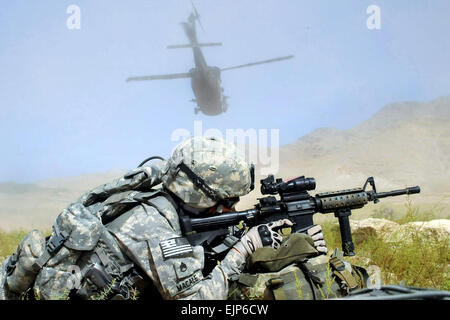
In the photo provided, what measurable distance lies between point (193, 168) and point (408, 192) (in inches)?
102

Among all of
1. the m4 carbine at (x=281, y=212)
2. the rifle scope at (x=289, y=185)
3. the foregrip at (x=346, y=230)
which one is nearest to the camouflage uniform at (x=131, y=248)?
the m4 carbine at (x=281, y=212)

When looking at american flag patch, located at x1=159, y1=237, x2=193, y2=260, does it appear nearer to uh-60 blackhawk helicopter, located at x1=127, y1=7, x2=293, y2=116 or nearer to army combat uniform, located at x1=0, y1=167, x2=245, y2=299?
army combat uniform, located at x1=0, y1=167, x2=245, y2=299

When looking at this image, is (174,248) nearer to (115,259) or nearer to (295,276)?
(115,259)

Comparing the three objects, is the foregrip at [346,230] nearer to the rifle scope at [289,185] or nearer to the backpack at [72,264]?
the rifle scope at [289,185]

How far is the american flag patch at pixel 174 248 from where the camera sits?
2963 millimetres

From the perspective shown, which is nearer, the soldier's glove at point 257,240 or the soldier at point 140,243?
the soldier at point 140,243

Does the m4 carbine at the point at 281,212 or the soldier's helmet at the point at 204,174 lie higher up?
the soldier's helmet at the point at 204,174

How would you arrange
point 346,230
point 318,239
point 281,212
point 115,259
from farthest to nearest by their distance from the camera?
point 346,230 < point 281,212 < point 318,239 < point 115,259

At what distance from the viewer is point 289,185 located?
13.5ft

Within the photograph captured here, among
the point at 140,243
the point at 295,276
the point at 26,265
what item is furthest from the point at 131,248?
the point at 295,276

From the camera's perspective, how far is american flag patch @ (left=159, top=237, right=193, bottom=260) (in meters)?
2.96

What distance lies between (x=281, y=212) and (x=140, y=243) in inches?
64.9
